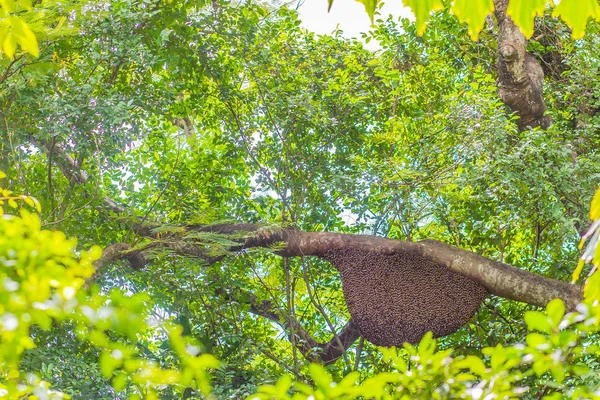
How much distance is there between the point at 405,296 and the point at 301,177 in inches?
59.4

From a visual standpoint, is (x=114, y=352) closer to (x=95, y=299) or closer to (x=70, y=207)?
(x=95, y=299)

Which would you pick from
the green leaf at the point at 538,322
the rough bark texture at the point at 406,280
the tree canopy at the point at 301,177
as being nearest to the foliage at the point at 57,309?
the green leaf at the point at 538,322

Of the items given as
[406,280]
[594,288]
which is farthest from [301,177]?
[594,288]

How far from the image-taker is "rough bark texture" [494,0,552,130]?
5.64m

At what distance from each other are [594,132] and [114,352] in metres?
5.55

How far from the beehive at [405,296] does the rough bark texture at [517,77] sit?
4.81 ft

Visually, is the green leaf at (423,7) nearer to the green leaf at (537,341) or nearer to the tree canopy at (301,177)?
the green leaf at (537,341)

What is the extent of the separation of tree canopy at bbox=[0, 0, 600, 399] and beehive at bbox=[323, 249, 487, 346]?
0.5 inches

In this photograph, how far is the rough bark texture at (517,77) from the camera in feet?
18.5

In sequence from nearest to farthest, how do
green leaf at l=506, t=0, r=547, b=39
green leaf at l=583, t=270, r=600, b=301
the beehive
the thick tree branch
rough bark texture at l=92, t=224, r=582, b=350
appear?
1. green leaf at l=506, t=0, r=547, b=39
2. green leaf at l=583, t=270, r=600, b=301
3. the thick tree branch
4. rough bark texture at l=92, t=224, r=582, b=350
5. the beehive

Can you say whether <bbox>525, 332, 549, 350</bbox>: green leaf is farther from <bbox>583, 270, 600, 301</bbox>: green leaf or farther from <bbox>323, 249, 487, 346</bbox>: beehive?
<bbox>323, 249, 487, 346</bbox>: beehive

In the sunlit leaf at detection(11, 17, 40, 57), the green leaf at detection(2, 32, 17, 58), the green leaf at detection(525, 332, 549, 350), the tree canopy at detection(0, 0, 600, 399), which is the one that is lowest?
the green leaf at detection(525, 332, 549, 350)

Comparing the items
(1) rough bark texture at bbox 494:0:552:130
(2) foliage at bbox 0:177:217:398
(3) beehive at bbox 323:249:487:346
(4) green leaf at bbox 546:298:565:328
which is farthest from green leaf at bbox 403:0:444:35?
(1) rough bark texture at bbox 494:0:552:130

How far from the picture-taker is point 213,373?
525cm
